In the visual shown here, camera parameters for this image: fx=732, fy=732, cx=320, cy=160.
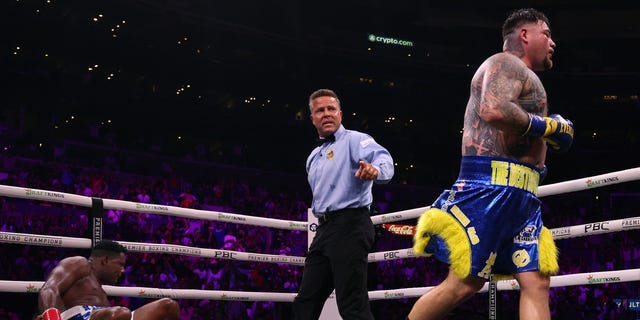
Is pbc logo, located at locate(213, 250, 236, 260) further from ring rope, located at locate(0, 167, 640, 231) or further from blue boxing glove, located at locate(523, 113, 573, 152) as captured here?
blue boxing glove, located at locate(523, 113, 573, 152)

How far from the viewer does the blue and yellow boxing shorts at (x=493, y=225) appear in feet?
8.82

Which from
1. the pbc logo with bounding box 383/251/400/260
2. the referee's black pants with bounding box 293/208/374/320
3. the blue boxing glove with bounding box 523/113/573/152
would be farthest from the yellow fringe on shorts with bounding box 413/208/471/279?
the pbc logo with bounding box 383/251/400/260

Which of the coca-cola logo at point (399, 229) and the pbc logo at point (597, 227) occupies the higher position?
the pbc logo at point (597, 227)

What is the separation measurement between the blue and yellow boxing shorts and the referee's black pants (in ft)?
3.19

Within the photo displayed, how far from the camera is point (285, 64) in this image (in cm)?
1722

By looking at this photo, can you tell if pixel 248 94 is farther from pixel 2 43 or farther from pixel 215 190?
pixel 2 43

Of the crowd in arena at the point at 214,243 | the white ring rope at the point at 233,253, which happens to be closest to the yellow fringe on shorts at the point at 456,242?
the white ring rope at the point at 233,253

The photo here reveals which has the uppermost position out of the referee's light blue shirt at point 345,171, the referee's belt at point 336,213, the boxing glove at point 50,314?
the referee's light blue shirt at point 345,171

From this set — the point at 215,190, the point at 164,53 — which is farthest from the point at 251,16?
the point at 215,190

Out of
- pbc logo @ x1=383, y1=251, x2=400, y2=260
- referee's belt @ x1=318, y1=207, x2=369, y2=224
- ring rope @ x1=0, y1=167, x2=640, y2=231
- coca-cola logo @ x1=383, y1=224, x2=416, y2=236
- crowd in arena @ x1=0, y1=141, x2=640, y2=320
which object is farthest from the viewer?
coca-cola logo @ x1=383, y1=224, x2=416, y2=236

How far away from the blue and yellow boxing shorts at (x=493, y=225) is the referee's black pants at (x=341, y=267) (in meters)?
0.97

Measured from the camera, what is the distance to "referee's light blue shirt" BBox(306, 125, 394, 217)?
3.87 meters

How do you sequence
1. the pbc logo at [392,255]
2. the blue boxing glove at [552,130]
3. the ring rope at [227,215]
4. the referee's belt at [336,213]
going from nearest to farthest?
the blue boxing glove at [552,130], the ring rope at [227,215], the referee's belt at [336,213], the pbc logo at [392,255]

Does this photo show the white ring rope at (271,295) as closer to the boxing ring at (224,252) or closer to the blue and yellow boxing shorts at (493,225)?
the boxing ring at (224,252)
